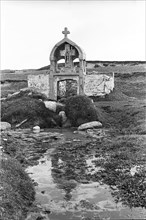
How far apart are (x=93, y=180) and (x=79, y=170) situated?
1.87 m

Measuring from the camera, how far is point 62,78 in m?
44.1

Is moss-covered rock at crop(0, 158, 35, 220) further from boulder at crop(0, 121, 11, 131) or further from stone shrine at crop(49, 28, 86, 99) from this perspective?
stone shrine at crop(49, 28, 86, 99)

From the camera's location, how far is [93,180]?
54.6 ft

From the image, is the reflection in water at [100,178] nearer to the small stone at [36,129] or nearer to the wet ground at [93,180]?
the wet ground at [93,180]

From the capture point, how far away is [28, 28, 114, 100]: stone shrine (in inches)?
1721

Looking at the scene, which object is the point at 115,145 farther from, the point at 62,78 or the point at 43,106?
the point at 62,78

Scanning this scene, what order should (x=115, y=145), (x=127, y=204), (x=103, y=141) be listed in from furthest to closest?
(x=103, y=141), (x=115, y=145), (x=127, y=204)

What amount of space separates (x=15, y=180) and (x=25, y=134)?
47.8 feet

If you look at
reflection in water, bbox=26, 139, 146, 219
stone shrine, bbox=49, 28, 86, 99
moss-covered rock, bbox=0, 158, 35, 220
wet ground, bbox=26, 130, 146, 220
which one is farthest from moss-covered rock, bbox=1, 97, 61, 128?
moss-covered rock, bbox=0, 158, 35, 220

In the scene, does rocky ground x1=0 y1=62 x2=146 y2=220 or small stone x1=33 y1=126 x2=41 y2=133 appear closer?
rocky ground x1=0 y1=62 x2=146 y2=220

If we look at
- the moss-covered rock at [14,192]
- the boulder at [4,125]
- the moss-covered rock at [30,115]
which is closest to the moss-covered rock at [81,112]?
the moss-covered rock at [30,115]

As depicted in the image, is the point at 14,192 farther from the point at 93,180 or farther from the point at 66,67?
the point at 66,67

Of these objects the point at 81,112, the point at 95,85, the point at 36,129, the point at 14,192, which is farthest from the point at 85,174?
the point at 95,85

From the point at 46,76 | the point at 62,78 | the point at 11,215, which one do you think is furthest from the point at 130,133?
the point at 46,76
